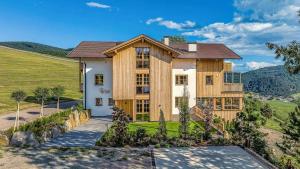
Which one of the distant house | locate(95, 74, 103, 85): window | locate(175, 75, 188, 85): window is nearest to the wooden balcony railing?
the distant house

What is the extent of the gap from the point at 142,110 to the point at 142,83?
2.80 metres

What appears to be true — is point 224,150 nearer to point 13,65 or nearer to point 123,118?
point 123,118

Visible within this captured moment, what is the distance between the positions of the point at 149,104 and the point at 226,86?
970 cm

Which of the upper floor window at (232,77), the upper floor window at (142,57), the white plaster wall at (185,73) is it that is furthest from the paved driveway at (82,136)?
the upper floor window at (232,77)

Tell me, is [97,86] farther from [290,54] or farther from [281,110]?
[281,110]

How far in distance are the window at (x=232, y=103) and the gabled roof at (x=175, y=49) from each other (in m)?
4.83

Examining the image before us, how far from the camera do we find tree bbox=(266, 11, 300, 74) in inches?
613

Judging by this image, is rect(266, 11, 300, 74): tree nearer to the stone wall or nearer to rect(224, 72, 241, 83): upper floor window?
the stone wall

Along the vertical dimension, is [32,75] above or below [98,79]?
above

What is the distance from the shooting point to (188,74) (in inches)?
1364

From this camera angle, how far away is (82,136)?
2303 centimetres

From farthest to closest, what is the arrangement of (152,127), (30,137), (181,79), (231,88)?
(231,88)
(181,79)
(152,127)
(30,137)

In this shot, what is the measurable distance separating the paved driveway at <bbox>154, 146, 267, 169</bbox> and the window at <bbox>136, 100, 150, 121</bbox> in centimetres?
1366

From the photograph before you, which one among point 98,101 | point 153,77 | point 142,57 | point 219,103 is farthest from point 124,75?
point 219,103
